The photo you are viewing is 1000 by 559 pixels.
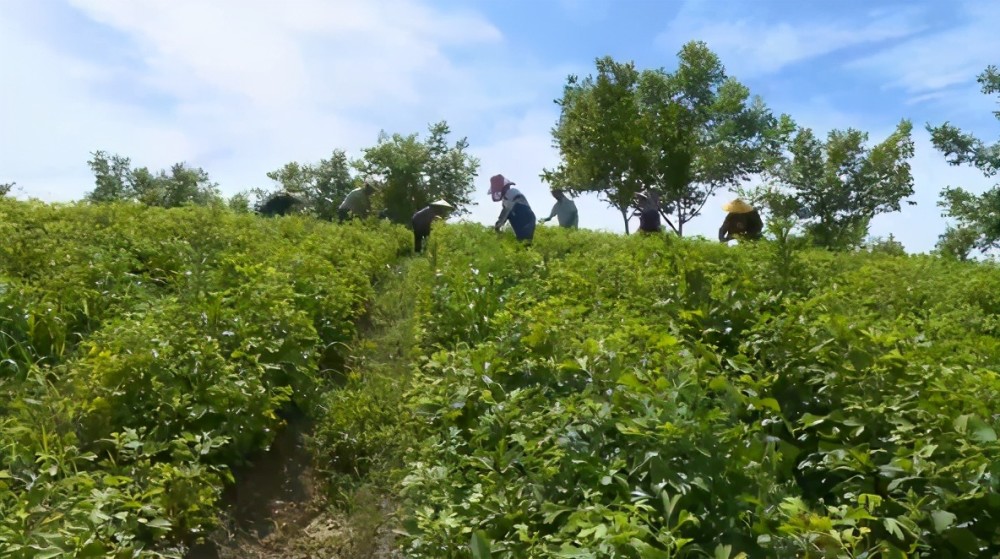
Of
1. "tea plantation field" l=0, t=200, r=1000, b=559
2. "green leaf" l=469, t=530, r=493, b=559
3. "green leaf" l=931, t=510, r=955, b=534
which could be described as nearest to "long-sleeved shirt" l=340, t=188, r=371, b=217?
"tea plantation field" l=0, t=200, r=1000, b=559

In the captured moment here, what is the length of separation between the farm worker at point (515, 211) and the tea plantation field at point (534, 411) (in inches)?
241

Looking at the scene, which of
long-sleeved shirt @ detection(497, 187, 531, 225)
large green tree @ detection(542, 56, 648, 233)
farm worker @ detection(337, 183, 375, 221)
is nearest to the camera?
long-sleeved shirt @ detection(497, 187, 531, 225)

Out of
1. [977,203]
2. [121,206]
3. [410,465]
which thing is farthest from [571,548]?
[977,203]

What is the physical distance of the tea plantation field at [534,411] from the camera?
3.06m

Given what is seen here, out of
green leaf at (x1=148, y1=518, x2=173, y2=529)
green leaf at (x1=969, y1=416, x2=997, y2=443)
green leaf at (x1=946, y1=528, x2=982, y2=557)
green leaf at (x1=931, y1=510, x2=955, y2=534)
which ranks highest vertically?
green leaf at (x1=969, y1=416, x2=997, y2=443)

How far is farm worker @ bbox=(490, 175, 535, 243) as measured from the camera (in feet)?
45.1

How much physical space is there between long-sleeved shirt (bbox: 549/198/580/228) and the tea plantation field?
10.6m

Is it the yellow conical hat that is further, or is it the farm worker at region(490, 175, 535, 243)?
the yellow conical hat

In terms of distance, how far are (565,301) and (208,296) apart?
2665 mm

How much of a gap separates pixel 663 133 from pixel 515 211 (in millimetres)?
19829

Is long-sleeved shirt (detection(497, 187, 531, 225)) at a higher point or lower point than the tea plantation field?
higher

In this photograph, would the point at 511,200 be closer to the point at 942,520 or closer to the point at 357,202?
the point at 357,202

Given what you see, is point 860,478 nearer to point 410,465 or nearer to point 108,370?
point 410,465

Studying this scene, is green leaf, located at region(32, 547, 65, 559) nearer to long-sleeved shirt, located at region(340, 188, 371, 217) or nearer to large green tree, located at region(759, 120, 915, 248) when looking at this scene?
long-sleeved shirt, located at region(340, 188, 371, 217)
